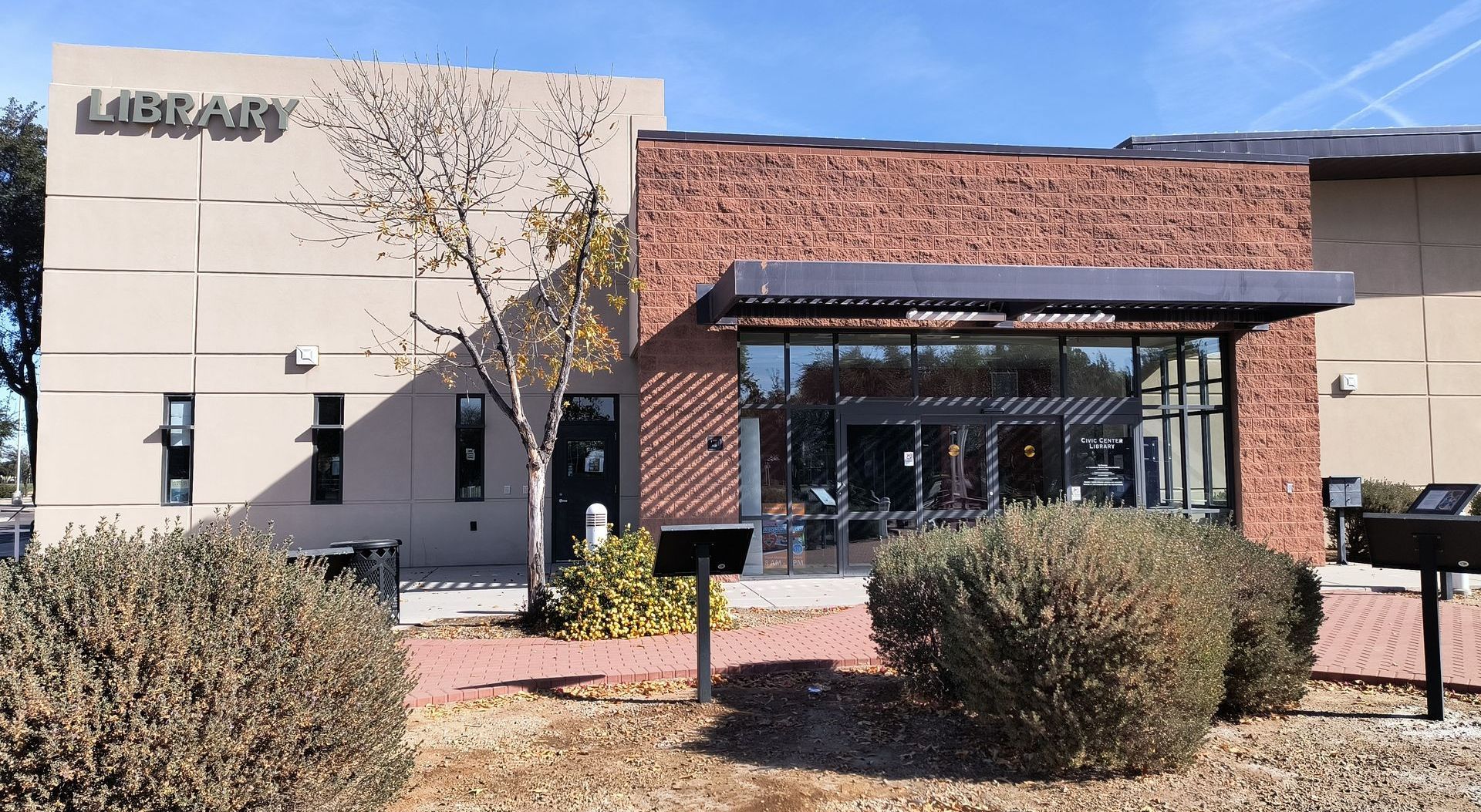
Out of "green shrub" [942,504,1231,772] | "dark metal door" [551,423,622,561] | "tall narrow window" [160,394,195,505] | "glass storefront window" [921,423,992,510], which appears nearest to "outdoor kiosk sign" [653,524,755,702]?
"green shrub" [942,504,1231,772]

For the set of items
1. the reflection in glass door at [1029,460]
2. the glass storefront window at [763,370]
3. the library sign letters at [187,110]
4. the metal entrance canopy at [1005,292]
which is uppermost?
the library sign letters at [187,110]

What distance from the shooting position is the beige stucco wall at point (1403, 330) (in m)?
17.7

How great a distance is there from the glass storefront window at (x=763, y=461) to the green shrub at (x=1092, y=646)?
8.52 metres

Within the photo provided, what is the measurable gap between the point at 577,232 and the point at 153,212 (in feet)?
28.9

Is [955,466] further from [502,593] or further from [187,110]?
[187,110]

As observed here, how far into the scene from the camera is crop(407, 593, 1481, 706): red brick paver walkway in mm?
7379

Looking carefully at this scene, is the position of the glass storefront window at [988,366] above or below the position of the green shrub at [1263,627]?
above

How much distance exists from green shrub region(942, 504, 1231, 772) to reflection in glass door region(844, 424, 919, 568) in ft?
28.4

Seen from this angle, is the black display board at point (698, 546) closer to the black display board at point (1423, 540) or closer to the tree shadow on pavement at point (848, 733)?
the tree shadow on pavement at point (848, 733)

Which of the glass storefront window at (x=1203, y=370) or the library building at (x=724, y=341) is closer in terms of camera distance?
the library building at (x=724, y=341)

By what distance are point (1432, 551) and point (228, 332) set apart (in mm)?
15868

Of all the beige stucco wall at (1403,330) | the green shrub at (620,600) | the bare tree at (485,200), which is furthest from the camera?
the beige stucco wall at (1403,330)

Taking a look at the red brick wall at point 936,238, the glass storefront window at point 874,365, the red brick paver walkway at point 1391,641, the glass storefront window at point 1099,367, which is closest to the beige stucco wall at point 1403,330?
the red brick wall at point 936,238

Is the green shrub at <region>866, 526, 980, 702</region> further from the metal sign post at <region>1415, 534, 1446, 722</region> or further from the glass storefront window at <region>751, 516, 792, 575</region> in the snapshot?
the glass storefront window at <region>751, 516, 792, 575</region>
